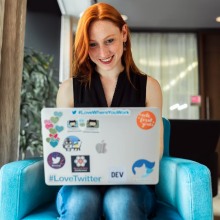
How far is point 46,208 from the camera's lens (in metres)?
0.98

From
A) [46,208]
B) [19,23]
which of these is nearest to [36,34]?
[19,23]

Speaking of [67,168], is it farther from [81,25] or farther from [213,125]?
[213,125]

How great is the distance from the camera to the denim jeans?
786 mm

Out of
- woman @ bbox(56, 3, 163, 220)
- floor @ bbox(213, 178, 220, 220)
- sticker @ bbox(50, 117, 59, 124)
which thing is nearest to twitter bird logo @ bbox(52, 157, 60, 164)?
sticker @ bbox(50, 117, 59, 124)

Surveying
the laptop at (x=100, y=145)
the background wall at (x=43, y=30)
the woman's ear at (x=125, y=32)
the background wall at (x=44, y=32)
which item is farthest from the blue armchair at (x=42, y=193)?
the background wall at (x=44, y=32)

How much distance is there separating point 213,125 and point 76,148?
6.45ft

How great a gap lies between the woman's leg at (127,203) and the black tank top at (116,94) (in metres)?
0.41

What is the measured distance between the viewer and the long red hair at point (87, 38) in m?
1.08

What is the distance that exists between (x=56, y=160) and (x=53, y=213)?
32 cm

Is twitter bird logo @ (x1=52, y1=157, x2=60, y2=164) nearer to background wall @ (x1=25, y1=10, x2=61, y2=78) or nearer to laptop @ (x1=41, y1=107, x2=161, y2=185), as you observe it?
laptop @ (x1=41, y1=107, x2=161, y2=185)

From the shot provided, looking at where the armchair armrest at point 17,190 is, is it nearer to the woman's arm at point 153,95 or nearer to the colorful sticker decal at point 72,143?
the colorful sticker decal at point 72,143

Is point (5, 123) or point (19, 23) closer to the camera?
point (5, 123)

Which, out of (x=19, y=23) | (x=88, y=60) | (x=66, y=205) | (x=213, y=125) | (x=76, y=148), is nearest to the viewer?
(x=76, y=148)

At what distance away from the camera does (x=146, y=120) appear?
718mm
